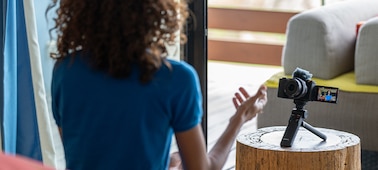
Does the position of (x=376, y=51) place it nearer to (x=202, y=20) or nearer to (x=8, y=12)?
(x=202, y=20)

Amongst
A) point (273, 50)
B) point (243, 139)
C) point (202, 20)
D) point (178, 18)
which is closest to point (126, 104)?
point (178, 18)

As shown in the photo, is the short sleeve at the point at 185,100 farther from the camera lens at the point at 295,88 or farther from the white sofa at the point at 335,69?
the white sofa at the point at 335,69

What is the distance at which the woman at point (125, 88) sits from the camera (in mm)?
1618

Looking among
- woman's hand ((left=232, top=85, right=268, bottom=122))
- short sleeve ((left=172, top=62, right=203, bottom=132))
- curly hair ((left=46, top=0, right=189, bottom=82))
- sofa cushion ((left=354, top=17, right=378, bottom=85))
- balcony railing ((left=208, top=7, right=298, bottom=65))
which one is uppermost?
curly hair ((left=46, top=0, right=189, bottom=82))

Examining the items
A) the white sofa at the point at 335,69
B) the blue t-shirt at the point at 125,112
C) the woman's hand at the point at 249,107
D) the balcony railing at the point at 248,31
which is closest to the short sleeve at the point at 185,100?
the blue t-shirt at the point at 125,112

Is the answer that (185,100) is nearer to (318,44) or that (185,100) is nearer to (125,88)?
(125,88)

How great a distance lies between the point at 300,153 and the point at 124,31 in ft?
4.22

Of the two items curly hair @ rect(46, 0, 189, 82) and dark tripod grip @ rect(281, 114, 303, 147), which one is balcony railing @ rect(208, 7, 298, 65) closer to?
dark tripod grip @ rect(281, 114, 303, 147)

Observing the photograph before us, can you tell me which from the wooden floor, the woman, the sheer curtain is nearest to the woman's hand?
the woman

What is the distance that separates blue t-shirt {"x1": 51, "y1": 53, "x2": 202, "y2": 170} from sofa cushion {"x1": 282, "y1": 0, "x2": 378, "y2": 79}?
7.17ft

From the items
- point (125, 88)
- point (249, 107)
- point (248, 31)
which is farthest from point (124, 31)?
point (248, 31)

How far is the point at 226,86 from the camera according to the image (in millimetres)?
5910

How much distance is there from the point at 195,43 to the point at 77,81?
208 cm

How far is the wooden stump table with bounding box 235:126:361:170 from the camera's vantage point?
2732 millimetres
